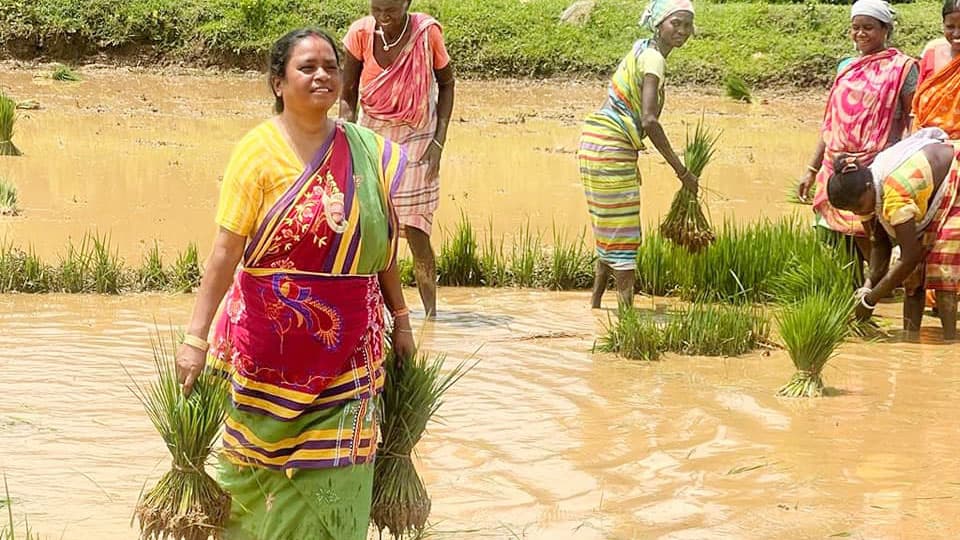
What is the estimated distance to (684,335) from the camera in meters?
6.57

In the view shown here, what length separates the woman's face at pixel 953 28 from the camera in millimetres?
7023

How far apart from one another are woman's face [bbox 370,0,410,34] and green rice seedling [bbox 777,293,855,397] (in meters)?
2.42

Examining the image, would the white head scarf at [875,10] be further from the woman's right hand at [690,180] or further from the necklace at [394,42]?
the necklace at [394,42]

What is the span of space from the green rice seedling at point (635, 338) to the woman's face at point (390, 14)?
1807mm

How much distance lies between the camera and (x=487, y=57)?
67.9 feet

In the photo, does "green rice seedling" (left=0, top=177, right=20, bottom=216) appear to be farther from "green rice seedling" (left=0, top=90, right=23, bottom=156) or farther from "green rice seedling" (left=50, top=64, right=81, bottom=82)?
"green rice seedling" (left=50, top=64, right=81, bottom=82)

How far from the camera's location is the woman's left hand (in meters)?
7.12

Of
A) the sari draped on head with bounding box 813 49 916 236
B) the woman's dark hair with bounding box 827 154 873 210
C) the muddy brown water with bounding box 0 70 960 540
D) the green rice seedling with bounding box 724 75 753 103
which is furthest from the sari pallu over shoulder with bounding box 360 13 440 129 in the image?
the green rice seedling with bounding box 724 75 753 103

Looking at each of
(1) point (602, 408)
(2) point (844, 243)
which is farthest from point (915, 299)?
(1) point (602, 408)

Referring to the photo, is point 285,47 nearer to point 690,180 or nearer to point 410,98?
point 410,98

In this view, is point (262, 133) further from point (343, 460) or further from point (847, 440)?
point (847, 440)

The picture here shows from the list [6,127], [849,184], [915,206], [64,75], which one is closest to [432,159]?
[849,184]

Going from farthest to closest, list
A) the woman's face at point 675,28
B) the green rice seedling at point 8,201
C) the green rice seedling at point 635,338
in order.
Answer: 1. the green rice seedling at point 8,201
2. the woman's face at point 675,28
3. the green rice seedling at point 635,338

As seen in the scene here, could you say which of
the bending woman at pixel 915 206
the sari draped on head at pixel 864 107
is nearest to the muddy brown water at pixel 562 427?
the bending woman at pixel 915 206
